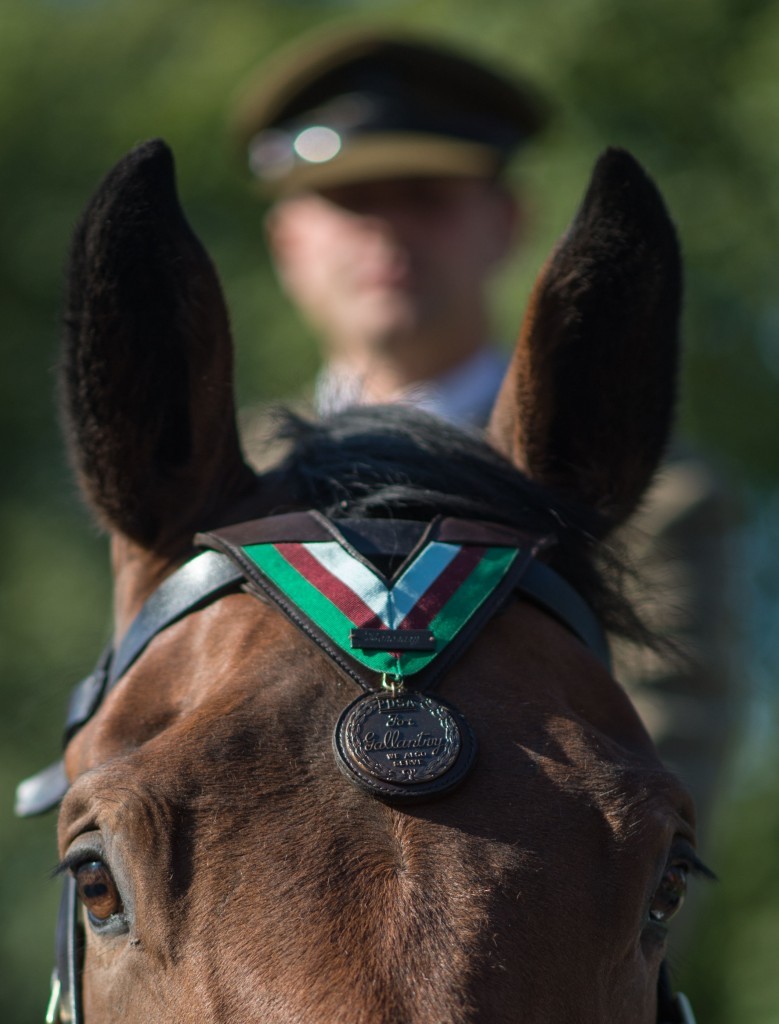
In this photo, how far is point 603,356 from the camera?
225 cm

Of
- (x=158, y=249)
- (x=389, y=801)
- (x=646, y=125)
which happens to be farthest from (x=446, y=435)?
(x=646, y=125)

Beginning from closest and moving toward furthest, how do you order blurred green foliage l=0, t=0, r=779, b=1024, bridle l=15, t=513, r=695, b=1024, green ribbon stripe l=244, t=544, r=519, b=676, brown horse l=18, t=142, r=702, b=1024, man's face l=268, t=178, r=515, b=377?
brown horse l=18, t=142, r=702, b=1024 < green ribbon stripe l=244, t=544, r=519, b=676 < bridle l=15, t=513, r=695, b=1024 < man's face l=268, t=178, r=515, b=377 < blurred green foliage l=0, t=0, r=779, b=1024

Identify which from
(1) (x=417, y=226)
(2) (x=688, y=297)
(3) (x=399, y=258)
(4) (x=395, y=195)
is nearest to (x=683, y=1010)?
(3) (x=399, y=258)

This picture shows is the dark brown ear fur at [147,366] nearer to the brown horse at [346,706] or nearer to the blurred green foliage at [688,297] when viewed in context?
the brown horse at [346,706]

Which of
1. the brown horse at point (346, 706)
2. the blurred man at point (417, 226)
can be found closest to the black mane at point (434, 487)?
the brown horse at point (346, 706)

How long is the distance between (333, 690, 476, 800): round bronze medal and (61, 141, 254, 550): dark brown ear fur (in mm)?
624

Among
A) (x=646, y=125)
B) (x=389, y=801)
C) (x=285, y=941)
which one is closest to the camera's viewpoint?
(x=285, y=941)

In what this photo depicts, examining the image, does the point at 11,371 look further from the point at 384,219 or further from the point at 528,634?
the point at 528,634

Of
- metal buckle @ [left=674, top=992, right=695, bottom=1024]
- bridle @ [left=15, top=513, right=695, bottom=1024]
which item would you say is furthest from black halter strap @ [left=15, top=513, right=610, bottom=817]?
metal buckle @ [left=674, top=992, right=695, bottom=1024]

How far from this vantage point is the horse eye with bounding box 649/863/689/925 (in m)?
1.78

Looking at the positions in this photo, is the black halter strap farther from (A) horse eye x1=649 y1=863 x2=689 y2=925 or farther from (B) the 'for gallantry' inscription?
(A) horse eye x1=649 y1=863 x2=689 y2=925

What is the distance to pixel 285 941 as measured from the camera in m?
1.49

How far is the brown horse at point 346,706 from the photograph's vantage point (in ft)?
4.98

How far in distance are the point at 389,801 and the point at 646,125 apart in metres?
8.54
